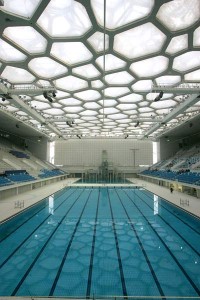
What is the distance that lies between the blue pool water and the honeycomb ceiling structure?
6.70 metres

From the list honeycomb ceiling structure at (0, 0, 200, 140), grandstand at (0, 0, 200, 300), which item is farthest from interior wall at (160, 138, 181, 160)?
honeycomb ceiling structure at (0, 0, 200, 140)

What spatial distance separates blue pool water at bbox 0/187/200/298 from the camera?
4023mm

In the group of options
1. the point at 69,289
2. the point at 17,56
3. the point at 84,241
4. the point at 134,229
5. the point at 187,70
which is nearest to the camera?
the point at 69,289

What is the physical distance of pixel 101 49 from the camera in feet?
27.4

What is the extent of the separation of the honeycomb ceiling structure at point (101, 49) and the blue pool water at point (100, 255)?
22.0 ft

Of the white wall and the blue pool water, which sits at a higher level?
the white wall

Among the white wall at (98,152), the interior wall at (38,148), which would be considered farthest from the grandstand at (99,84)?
the white wall at (98,152)

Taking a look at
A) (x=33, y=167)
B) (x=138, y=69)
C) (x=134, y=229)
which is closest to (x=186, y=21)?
(x=138, y=69)

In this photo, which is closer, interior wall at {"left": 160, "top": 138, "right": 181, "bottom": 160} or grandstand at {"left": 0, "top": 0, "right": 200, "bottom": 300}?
grandstand at {"left": 0, "top": 0, "right": 200, "bottom": 300}

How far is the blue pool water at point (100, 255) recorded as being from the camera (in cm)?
402

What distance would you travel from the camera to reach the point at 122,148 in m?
34.1

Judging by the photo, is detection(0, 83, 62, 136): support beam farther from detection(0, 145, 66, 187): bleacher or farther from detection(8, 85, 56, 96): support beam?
detection(0, 145, 66, 187): bleacher

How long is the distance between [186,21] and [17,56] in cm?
655

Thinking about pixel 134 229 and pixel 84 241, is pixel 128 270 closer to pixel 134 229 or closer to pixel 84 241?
pixel 84 241
